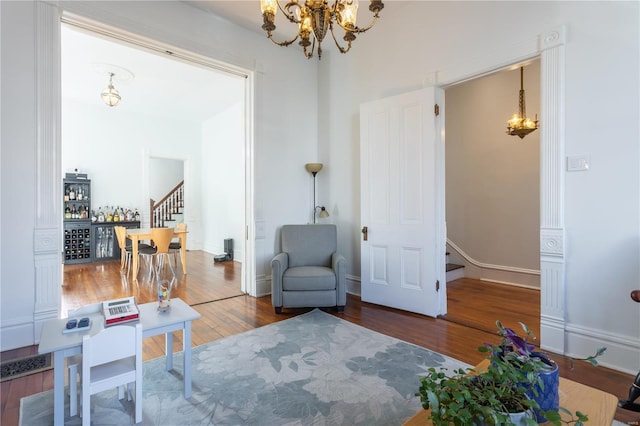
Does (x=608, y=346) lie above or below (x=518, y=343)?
below

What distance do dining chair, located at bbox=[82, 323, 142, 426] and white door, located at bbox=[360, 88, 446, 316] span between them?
2.76m

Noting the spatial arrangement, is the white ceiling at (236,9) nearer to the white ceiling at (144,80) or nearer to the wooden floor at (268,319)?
the white ceiling at (144,80)

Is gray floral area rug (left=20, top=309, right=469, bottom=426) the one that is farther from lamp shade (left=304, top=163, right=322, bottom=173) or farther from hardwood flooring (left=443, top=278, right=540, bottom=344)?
lamp shade (left=304, top=163, right=322, bottom=173)

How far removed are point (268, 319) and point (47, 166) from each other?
254cm

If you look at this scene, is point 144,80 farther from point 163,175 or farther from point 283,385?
point 283,385

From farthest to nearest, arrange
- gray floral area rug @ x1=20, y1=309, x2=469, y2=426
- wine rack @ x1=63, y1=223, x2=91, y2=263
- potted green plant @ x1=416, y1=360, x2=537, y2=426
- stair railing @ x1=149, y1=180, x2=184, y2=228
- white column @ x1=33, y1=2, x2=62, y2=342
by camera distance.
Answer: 1. stair railing @ x1=149, y1=180, x2=184, y2=228
2. wine rack @ x1=63, y1=223, x2=91, y2=263
3. white column @ x1=33, y1=2, x2=62, y2=342
4. gray floral area rug @ x1=20, y1=309, x2=469, y2=426
5. potted green plant @ x1=416, y1=360, x2=537, y2=426

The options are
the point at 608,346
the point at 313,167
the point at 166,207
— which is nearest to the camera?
the point at 608,346

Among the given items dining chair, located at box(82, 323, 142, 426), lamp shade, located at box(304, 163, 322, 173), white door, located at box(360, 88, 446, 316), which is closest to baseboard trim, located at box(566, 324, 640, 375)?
white door, located at box(360, 88, 446, 316)

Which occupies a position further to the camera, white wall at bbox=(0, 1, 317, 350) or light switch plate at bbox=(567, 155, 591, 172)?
white wall at bbox=(0, 1, 317, 350)

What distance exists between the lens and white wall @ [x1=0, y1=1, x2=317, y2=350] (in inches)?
101

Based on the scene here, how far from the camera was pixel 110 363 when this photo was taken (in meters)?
1.77

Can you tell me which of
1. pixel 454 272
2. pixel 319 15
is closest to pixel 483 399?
pixel 319 15

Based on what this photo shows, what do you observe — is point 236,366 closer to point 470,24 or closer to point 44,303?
point 44,303

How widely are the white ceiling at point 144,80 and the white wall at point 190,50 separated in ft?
1.12
